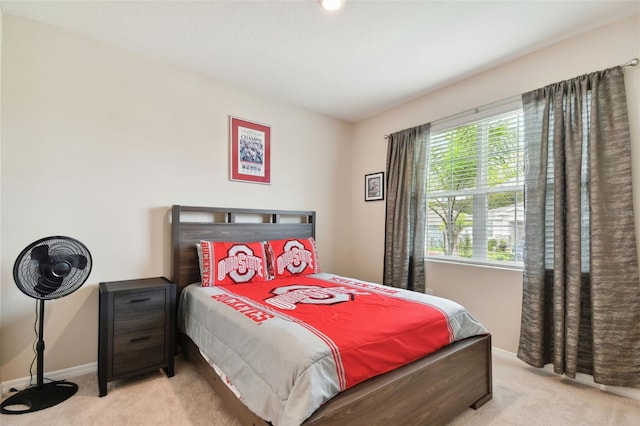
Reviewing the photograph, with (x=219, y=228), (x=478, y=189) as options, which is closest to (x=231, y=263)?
(x=219, y=228)

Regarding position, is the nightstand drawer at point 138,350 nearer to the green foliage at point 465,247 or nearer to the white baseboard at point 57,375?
the white baseboard at point 57,375

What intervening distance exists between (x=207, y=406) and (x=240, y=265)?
110 centimetres

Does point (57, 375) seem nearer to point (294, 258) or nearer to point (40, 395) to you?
point (40, 395)

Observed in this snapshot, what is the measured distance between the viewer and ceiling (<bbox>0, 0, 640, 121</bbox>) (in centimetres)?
199

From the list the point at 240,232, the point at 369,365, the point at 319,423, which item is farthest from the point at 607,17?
the point at 240,232

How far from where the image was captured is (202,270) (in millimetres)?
2553

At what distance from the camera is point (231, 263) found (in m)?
2.64

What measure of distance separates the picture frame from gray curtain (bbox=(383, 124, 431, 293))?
1468mm

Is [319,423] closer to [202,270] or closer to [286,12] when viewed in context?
[202,270]

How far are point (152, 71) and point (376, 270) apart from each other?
10.4 feet

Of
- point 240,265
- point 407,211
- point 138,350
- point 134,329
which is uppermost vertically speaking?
point 407,211

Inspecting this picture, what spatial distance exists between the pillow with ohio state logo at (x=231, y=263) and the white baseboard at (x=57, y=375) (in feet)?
3.37

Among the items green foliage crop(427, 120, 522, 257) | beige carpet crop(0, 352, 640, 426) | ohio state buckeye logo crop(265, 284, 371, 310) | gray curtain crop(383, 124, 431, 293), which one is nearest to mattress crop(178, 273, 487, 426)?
ohio state buckeye logo crop(265, 284, 371, 310)

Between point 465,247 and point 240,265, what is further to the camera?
point 465,247
